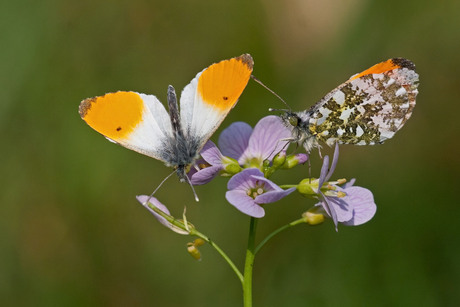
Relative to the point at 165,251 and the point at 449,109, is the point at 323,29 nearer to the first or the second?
the point at 449,109

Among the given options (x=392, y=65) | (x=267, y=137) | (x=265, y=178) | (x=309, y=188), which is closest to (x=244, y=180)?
(x=265, y=178)

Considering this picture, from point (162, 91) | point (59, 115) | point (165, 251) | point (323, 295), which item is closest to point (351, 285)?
point (323, 295)

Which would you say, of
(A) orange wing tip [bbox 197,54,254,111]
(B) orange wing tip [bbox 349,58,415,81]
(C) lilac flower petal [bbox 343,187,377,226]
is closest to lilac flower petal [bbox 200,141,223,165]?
(A) orange wing tip [bbox 197,54,254,111]

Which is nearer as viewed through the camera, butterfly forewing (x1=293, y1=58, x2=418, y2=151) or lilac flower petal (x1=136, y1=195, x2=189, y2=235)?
lilac flower petal (x1=136, y1=195, x2=189, y2=235)

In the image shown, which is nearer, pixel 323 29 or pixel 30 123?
pixel 30 123

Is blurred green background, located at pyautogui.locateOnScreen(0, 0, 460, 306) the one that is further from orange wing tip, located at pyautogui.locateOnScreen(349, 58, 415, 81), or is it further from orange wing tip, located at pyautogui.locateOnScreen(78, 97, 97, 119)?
orange wing tip, located at pyautogui.locateOnScreen(78, 97, 97, 119)

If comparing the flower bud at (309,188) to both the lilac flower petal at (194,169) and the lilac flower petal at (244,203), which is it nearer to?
the lilac flower petal at (244,203)
